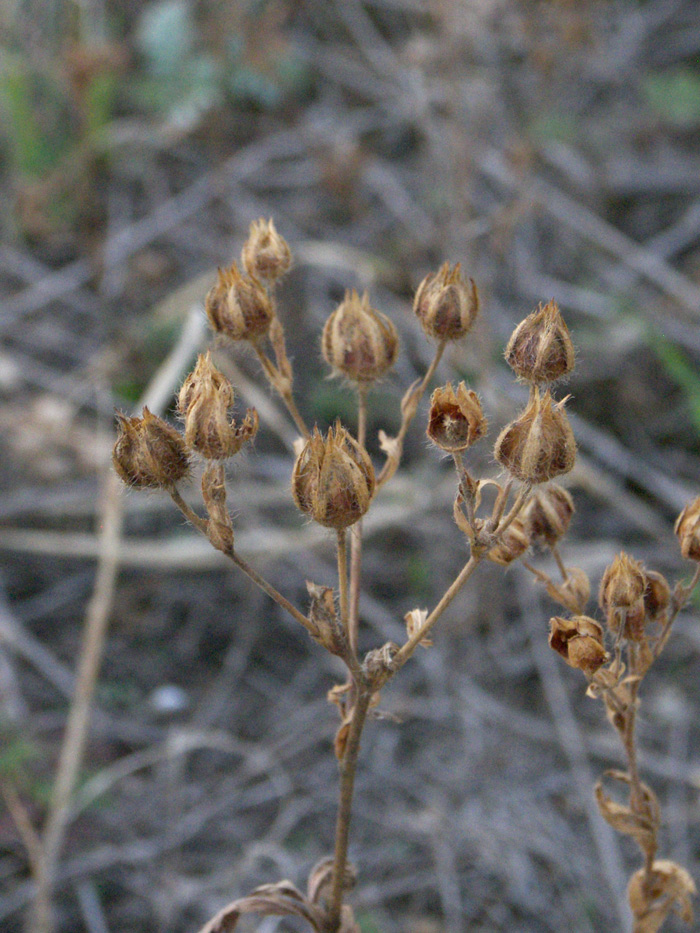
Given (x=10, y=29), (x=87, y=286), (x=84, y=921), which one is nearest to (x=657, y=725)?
(x=84, y=921)

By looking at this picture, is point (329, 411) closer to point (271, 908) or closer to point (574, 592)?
point (574, 592)

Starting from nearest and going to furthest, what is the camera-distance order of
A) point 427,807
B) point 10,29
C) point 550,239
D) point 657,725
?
point 427,807, point 657,725, point 550,239, point 10,29

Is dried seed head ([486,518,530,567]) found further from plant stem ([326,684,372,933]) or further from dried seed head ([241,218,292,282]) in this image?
dried seed head ([241,218,292,282])

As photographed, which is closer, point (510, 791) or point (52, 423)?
point (510, 791)

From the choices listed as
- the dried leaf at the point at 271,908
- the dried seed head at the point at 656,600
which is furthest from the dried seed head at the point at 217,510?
the dried seed head at the point at 656,600

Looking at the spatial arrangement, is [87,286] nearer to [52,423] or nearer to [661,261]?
[52,423]
